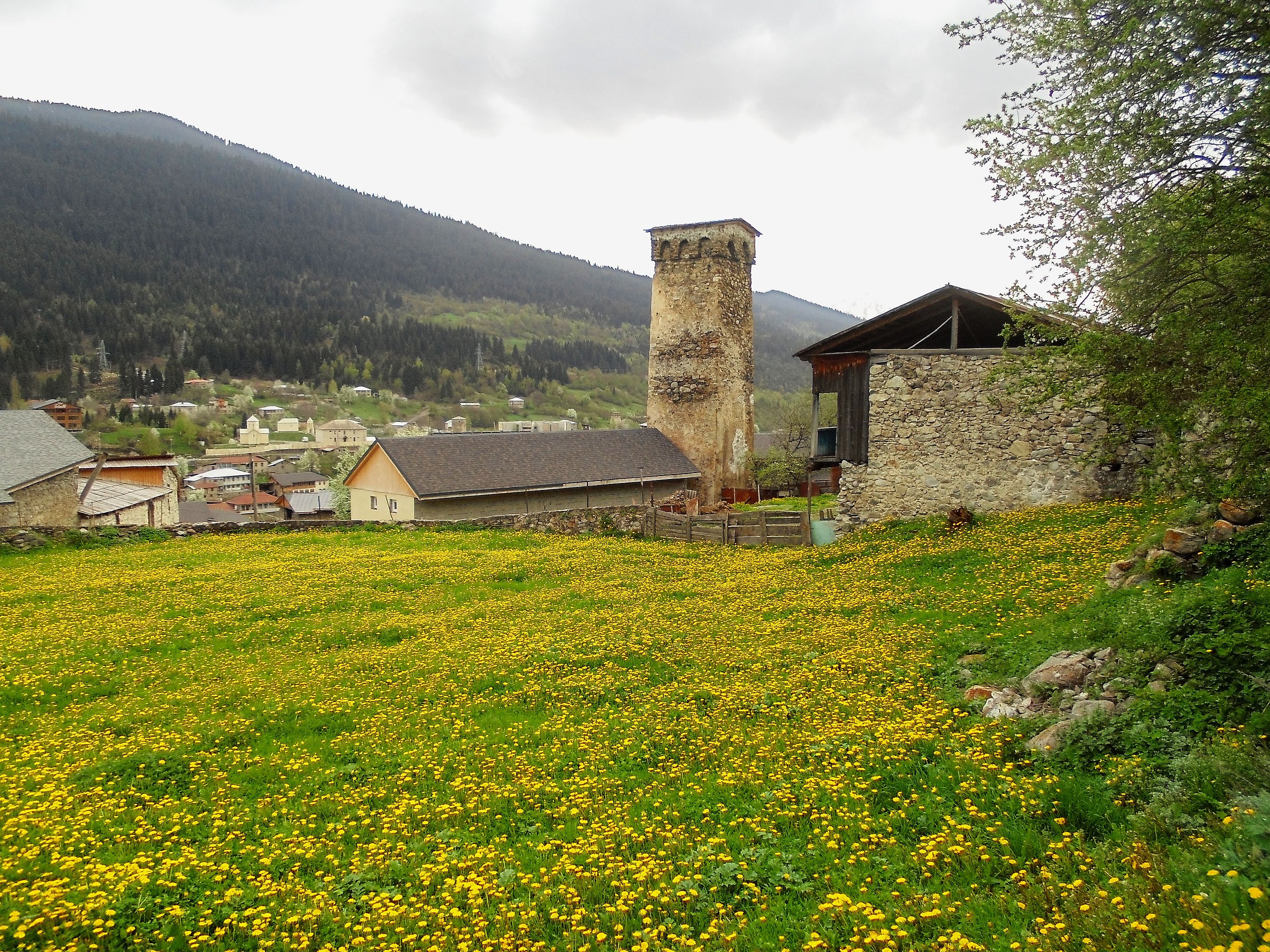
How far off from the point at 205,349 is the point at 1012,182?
163857mm

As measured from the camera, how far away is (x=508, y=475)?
34.8 meters

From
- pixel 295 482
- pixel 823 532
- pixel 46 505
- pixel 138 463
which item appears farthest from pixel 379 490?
pixel 295 482

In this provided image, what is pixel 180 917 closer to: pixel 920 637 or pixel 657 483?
pixel 920 637

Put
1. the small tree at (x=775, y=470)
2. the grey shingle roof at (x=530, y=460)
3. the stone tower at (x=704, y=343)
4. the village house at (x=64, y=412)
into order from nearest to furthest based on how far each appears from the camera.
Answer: the grey shingle roof at (x=530, y=460), the stone tower at (x=704, y=343), the small tree at (x=775, y=470), the village house at (x=64, y=412)

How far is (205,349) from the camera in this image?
14475 cm

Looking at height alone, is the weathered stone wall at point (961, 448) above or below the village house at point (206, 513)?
above

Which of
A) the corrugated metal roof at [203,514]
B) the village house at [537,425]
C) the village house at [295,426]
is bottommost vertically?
the corrugated metal roof at [203,514]

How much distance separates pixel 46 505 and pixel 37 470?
1.53 meters

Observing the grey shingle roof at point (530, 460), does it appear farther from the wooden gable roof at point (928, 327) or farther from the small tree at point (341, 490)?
the small tree at point (341, 490)

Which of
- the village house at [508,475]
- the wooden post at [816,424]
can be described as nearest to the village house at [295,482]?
the village house at [508,475]

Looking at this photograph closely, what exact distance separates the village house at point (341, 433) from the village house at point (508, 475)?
90186 mm

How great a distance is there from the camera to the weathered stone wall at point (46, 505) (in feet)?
92.9

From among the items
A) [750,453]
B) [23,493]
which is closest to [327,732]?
[23,493]

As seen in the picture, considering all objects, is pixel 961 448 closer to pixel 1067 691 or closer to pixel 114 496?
pixel 1067 691
